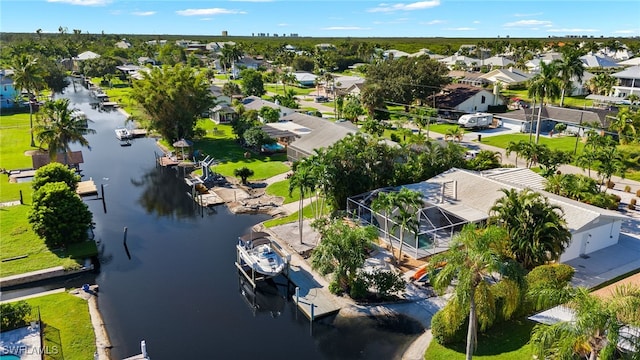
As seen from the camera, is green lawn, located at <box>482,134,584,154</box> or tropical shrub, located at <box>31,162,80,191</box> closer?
tropical shrub, located at <box>31,162,80,191</box>

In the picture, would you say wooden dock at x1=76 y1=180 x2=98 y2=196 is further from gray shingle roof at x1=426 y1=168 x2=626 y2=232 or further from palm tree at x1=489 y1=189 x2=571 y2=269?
palm tree at x1=489 y1=189 x2=571 y2=269

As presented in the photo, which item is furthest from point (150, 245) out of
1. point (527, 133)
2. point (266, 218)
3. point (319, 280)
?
point (527, 133)

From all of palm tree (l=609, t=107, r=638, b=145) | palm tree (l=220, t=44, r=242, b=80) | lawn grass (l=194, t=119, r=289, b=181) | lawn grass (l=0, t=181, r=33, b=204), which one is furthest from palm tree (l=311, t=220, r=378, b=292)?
palm tree (l=220, t=44, r=242, b=80)

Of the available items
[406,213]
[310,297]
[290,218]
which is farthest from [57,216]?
[406,213]

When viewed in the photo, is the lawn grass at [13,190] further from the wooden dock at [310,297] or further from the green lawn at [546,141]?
the green lawn at [546,141]

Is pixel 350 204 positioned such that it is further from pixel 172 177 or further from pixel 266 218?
pixel 172 177

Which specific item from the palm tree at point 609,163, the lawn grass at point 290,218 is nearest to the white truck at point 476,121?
the palm tree at point 609,163
